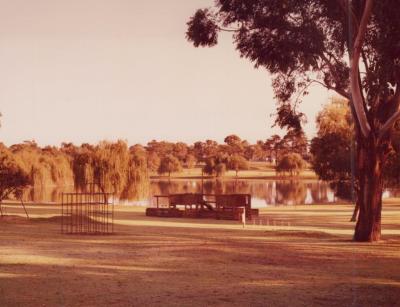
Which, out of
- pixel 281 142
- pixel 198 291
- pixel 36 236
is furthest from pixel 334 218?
pixel 281 142

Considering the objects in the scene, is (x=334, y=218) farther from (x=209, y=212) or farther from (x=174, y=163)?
(x=174, y=163)

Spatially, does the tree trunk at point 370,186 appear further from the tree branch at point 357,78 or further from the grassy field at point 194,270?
the grassy field at point 194,270

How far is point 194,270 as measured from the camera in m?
12.9

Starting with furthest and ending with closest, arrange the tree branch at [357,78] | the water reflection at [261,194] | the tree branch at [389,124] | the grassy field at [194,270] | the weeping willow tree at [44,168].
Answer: the weeping willow tree at [44,168] → the water reflection at [261,194] → the tree branch at [389,124] → the tree branch at [357,78] → the grassy field at [194,270]

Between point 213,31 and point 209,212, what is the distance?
48.9 feet

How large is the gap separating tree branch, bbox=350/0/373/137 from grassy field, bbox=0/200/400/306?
12.3 feet

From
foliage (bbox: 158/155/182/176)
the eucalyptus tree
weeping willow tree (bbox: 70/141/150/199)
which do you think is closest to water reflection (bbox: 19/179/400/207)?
weeping willow tree (bbox: 70/141/150/199)

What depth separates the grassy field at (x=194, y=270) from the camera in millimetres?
9750

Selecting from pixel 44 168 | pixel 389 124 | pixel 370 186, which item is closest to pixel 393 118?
pixel 389 124

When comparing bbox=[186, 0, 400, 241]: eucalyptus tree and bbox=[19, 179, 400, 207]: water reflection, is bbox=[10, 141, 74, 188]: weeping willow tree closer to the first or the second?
bbox=[19, 179, 400, 207]: water reflection

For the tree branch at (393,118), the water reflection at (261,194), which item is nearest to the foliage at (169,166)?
the water reflection at (261,194)

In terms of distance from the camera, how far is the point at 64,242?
18.5 m

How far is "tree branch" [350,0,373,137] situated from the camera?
57.0ft

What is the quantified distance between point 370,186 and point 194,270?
8282 millimetres
